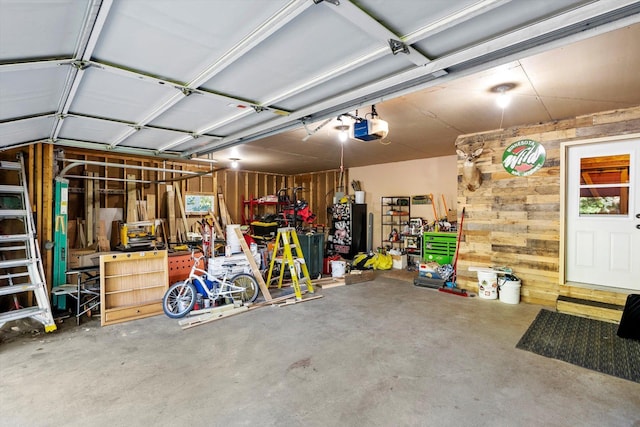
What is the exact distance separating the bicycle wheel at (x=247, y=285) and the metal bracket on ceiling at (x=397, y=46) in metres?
3.60

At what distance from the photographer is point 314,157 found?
272 inches

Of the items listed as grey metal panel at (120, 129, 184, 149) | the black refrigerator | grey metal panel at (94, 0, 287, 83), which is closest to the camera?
grey metal panel at (94, 0, 287, 83)

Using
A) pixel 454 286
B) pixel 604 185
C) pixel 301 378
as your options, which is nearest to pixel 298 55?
pixel 301 378

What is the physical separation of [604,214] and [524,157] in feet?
3.99

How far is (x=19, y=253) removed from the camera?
4.03m

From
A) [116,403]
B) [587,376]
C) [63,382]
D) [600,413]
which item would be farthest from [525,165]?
[63,382]

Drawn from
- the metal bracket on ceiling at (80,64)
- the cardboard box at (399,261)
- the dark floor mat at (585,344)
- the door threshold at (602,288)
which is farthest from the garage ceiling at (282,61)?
the cardboard box at (399,261)

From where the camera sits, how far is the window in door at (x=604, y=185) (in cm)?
381

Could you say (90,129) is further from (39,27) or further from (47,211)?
(39,27)

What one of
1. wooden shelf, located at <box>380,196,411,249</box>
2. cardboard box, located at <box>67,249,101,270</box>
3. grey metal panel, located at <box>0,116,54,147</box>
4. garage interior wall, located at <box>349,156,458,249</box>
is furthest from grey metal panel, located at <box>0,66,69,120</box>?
garage interior wall, located at <box>349,156,458,249</box>

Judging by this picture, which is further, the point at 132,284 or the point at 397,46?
the point at 132,284

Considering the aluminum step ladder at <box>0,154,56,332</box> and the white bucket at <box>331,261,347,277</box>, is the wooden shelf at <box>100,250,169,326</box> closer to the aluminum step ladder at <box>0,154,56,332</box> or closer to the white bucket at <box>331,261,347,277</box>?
the aluminum step ladder at <box>0,154,56,332</box>

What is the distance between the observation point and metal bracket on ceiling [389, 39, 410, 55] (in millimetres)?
1624

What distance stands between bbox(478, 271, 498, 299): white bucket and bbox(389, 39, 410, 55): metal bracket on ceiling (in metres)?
4.01
